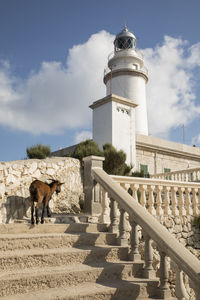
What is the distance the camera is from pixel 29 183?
7.67 m

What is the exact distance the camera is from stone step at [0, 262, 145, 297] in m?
3.30

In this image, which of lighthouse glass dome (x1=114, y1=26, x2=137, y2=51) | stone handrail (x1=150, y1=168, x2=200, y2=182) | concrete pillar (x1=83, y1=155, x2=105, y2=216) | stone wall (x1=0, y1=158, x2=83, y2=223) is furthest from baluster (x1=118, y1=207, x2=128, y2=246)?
lighthouse glass dome (x1=114, y1=26, x2=137, y2=51)

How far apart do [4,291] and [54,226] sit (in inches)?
66.9

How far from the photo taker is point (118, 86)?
24.7 m

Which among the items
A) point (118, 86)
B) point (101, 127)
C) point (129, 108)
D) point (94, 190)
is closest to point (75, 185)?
point (94, 190)

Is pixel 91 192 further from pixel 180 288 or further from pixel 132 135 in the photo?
pixel 132 135

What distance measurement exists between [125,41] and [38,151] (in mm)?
18060

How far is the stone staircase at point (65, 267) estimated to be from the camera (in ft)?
11.0

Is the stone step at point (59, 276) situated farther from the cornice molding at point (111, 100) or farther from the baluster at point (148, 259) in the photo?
the cornice molding at point (111, 100)

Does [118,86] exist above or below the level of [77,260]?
above

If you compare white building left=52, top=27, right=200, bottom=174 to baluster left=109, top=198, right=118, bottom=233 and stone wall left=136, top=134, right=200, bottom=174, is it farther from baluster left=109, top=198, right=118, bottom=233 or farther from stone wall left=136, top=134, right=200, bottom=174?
baluster left=109, top=198, right=118, bottom=233

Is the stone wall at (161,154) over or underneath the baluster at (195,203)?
over

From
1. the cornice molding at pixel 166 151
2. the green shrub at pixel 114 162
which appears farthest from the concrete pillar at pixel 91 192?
the cornice molding at pixel 166 151

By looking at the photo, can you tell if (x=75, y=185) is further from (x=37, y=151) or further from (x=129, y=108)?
(x=129, y=108)
